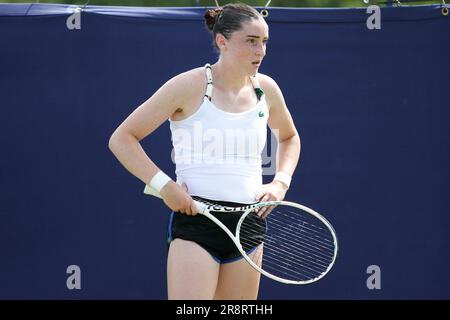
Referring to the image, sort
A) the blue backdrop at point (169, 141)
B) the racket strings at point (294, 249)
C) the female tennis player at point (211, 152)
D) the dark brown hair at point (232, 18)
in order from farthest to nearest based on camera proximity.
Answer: the blue backdrop at point (169, 141) < the racket strings at point (294, 249) < the dark brown hair at point (232, 18) < the female tennis player at point (211, 152)

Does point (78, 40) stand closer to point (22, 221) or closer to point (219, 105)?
point (22, 221)

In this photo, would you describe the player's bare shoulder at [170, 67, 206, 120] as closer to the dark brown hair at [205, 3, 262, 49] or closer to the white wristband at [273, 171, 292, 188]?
the dark brown hair at [205, 3, 262, 49]

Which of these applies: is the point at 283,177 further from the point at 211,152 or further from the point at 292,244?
the point at 292,244

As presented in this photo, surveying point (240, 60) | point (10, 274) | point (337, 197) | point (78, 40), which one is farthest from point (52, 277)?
point (240, 60)

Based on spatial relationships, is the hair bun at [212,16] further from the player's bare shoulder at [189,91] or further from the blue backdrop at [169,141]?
the blue backdrop at [169,141]

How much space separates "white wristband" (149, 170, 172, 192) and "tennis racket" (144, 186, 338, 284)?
46mm

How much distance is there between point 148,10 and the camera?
15.1ft

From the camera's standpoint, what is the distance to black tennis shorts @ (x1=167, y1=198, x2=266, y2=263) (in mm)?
3123

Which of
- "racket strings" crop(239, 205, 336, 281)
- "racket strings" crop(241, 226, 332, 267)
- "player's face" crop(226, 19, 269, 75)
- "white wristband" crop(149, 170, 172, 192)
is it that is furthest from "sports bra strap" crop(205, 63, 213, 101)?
"racket strings" crop(241, 226, 332, 267)

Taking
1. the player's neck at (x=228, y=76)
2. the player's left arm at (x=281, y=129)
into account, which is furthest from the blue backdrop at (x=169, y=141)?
the player's neck at (x=228, y=76)

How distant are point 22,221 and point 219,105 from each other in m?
1.87

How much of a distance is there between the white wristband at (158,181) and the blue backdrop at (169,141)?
1.52 meters

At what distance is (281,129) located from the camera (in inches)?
139

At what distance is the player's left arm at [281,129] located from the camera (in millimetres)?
3393
